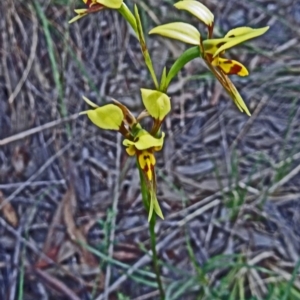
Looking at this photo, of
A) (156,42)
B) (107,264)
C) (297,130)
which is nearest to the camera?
(107,264)

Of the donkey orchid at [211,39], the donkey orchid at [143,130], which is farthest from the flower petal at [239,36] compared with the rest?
the donkey orchid at [143,130]

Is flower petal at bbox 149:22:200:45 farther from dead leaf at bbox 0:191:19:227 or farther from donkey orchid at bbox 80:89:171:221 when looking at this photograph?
dead leaf at bbox 0:191:19:227

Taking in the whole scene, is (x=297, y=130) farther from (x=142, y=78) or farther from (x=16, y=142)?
(x=16, y=142)

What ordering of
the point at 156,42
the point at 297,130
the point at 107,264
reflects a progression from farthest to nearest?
the point at 156,42, the point at 297,130, the point at 107,264

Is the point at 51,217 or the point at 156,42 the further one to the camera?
the point at 156,42

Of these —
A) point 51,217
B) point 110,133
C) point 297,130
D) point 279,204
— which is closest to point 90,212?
point 51,217

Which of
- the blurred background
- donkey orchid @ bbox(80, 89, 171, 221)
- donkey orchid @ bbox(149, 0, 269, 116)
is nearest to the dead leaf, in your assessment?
the blurred background
